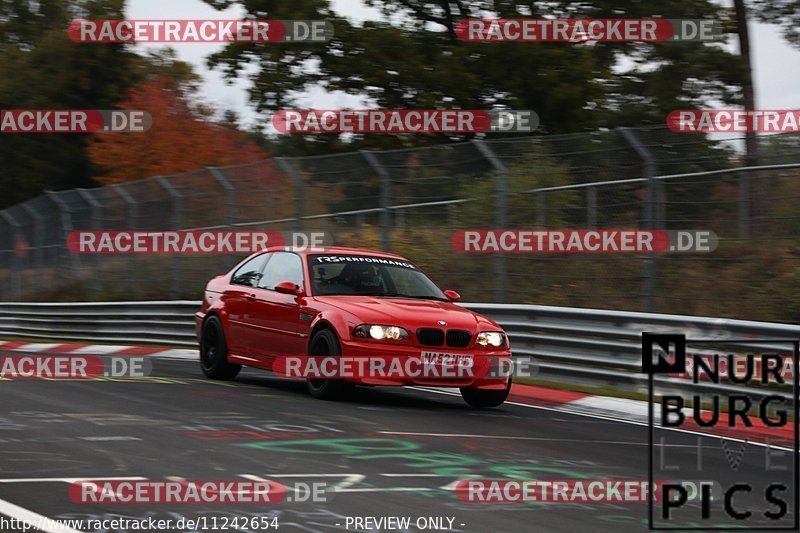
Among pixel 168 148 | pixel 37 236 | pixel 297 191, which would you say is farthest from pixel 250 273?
pixel 168 148

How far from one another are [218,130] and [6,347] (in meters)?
28.6

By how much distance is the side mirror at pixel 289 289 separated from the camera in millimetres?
11859

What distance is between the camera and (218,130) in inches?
1994

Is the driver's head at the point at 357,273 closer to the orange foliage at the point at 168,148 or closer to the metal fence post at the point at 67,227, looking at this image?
the metal fence post at the point at 67,227

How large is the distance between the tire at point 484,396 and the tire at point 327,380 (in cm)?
118

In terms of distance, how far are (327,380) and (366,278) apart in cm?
147

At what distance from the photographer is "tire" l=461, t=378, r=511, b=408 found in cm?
1161

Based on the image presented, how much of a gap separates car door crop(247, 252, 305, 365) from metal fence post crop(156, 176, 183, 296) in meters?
9.67

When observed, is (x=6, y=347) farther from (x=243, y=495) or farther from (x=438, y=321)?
(x=243, y=495)

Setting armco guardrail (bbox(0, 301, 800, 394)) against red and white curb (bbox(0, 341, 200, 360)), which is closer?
armco guardrail (bbox(0, 301, 800, 394))

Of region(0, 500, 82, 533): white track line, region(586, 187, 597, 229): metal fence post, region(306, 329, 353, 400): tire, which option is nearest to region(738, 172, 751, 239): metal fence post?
region(586, 187, 597, 229): metal fence post

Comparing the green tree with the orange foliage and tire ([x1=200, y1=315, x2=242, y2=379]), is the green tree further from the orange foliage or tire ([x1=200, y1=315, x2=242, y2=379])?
tire ([x1=200, y1=315, x2=242, y2=379])

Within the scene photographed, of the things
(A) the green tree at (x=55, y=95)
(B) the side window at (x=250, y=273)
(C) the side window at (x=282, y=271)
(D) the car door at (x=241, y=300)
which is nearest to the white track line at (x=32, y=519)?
(C) the side window at (x=282, y=271)

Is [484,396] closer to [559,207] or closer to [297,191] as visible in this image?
[559,207]
